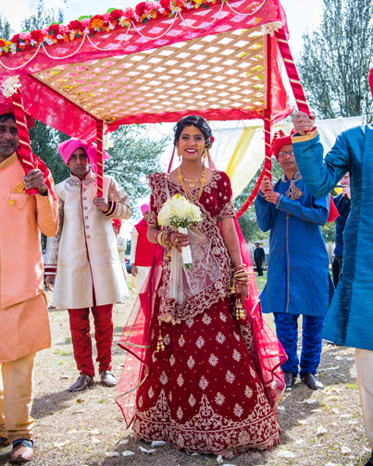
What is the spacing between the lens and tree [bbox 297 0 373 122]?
73.9ft

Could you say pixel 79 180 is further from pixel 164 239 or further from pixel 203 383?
pixel 203 383

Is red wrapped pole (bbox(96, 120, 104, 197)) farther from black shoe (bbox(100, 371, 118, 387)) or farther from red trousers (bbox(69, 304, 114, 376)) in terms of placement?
black shoe (bbox(100, 371, 118, 387))

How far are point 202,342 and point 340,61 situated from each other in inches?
951

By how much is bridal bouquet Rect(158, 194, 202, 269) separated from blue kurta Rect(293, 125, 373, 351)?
2.79 ft

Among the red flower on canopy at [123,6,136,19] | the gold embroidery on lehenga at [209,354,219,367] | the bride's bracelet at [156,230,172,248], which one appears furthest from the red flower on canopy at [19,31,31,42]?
the gold embroidery on lehenga at [209,354,219,367]

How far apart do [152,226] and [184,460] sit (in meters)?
1.60

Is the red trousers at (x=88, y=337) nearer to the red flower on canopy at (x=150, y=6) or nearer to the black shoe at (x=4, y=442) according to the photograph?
the black shoe at (x=4, y=442)

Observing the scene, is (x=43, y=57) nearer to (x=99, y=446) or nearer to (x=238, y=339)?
(x=238, y=339)

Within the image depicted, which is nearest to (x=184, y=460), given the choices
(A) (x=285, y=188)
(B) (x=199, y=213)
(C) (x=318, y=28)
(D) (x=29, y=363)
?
(D) (x=29, y=363)

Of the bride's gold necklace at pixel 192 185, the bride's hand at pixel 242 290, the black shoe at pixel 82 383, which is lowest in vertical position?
the black shoe at pixel 82 383

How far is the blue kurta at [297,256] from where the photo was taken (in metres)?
3.97

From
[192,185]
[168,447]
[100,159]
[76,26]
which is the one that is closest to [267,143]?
[192,185]

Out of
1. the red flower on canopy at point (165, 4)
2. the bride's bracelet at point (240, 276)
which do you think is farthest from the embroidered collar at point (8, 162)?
the bride's bracelet at point (240, 276)

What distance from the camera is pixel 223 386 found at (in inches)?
108
